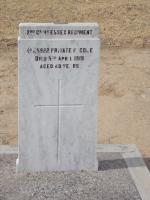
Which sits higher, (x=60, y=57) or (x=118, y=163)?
(x=60, y=57)

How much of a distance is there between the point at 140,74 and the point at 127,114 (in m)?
1.95

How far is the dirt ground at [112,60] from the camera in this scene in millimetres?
8516

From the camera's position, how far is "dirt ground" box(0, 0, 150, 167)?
852 cm

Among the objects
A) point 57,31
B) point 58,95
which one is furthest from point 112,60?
point 57,31

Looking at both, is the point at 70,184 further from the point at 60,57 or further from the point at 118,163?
the point at 60,57

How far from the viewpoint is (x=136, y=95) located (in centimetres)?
975

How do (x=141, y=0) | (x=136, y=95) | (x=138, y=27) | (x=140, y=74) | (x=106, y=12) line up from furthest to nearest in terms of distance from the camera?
(x=141, y=0) < (x=106, y=12) < (x=138, y=27) < (x=140, y=74) < (x=136, y=95)

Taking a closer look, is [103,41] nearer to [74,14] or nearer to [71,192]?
[74,14]

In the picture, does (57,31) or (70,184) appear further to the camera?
(70,184)

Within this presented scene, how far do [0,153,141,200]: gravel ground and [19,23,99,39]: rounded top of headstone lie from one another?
1.44m

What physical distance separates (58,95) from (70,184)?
900 millimetres

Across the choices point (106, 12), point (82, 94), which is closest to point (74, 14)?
point (106, 12)

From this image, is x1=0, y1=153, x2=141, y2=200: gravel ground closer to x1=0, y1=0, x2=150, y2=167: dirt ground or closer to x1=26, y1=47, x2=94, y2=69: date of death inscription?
x1=26, y1=47, x2=94, y2=69: date of death inscription

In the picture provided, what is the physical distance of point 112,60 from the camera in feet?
37.6
